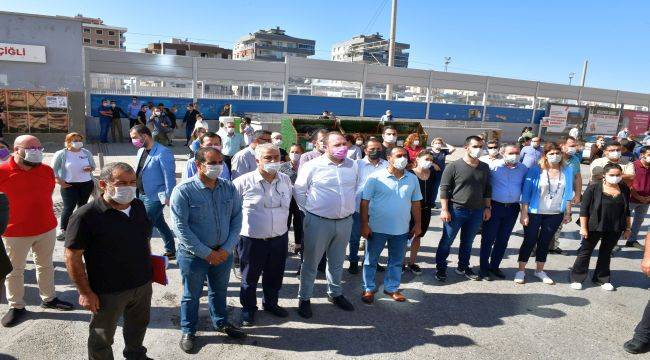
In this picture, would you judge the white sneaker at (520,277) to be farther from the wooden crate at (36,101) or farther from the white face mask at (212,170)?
the wooden crate at (36,101)

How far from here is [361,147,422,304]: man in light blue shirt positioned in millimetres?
4414

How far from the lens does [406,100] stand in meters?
24.7

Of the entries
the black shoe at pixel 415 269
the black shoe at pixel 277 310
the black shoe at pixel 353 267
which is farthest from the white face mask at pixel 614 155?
the black shoe at pixel 277 310

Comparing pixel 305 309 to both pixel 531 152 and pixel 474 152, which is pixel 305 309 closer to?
pixel 474 152

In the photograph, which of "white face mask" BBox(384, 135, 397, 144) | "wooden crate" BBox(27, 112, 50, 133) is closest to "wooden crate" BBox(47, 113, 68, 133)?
"wooden crate" BBox(27, 112, 50, 133)

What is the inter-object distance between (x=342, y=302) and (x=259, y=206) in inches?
57.4

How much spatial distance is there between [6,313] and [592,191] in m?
6.69

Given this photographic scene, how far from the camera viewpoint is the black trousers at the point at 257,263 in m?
3.94

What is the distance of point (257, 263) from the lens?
13.0ft

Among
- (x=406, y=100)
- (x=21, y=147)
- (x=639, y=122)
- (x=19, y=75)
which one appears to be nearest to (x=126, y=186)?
(x=21, y=147)

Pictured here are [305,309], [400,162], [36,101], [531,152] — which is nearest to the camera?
[305,309]

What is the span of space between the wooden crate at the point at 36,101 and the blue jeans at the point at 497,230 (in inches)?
609

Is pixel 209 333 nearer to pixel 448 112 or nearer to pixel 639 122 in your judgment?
pixel 448 112

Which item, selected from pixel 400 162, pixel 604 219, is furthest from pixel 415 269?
pixel 604 219
